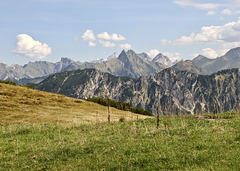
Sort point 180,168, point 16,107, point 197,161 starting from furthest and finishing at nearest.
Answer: point 16,107, point 197,161, point 180,168

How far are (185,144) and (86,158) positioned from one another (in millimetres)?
5313

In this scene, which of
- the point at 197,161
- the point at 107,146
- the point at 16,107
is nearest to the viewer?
the point at 197,161

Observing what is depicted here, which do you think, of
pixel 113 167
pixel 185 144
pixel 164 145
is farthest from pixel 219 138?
pixel 113 167

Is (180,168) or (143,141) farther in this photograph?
(143,141)

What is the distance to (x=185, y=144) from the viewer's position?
10719mm

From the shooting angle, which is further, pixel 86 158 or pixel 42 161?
pixel 42 161

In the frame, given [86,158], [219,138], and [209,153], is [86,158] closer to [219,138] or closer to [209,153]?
[209,153]

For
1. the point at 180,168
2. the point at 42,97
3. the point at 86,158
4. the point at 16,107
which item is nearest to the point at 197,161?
the point at 180,168

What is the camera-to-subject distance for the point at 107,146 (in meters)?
12.2

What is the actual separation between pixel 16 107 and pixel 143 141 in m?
36.5

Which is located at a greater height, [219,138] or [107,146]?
[219,138]

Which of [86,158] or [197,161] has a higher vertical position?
[197,161]

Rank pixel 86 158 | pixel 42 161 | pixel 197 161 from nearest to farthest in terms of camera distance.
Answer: pixel 197 161 < pixel 86 158 < pixel 42 161

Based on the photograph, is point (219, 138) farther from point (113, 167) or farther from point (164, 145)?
point (113, 167)
